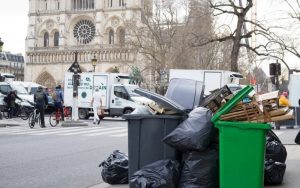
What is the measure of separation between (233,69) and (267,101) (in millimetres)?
25159

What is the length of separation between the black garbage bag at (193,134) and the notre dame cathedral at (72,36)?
8126cm

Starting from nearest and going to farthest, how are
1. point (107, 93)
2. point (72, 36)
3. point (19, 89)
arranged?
point (107, 93) → point (19, 89) → point (72, 36)

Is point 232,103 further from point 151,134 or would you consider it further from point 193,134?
point 151,134

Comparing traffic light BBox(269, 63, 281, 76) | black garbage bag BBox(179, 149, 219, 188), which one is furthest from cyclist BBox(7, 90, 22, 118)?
black garbage bag BBox(179, 149, 219, 188)

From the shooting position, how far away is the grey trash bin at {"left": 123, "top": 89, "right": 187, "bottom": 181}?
23.2 ft

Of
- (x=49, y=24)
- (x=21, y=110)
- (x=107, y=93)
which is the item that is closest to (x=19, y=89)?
(x=21, y=110)

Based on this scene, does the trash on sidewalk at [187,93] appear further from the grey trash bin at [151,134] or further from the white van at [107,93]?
the white van at [107,93]

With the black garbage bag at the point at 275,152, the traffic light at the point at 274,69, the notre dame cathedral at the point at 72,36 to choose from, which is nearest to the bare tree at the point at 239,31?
the traffic light at the point at 274,69

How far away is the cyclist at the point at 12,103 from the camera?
30.5 metres

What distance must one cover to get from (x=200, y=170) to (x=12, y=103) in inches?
1012

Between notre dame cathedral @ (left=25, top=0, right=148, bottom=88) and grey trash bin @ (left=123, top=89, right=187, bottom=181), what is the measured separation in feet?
265

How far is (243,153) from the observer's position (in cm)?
644

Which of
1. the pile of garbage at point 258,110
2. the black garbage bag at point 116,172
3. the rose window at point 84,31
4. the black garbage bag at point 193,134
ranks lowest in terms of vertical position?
the black garbage bag at point 116,172

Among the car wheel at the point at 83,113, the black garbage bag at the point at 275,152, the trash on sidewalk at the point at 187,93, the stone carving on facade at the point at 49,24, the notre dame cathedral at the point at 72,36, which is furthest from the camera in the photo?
the stone carving on facade at the point at 49,24
